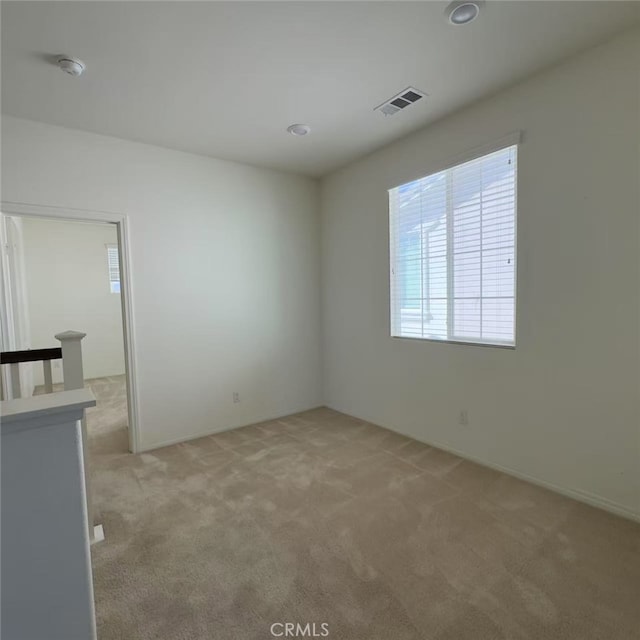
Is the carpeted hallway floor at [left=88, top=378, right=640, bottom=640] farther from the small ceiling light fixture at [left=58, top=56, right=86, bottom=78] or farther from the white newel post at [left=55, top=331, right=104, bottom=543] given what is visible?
the small ceiling light fixture at [left=58, top=56, right=86, bottom=78]

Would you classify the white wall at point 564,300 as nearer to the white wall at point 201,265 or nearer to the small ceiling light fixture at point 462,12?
the small ceiling light fixture at point 462,12

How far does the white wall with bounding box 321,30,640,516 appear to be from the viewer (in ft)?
6.76

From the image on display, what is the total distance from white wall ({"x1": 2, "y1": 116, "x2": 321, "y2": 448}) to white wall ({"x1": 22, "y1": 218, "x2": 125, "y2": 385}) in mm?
2964

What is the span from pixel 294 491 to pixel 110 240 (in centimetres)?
599

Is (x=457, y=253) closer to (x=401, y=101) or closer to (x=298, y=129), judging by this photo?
(x=401, y=101)

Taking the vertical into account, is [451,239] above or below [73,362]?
above

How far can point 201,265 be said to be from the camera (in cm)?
350

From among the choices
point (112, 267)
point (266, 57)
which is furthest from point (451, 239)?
point (112, 267)

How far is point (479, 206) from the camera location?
274 centimetres

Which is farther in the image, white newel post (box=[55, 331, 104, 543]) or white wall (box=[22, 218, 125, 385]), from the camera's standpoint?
white wall (box=[22, 218, 125, 385])

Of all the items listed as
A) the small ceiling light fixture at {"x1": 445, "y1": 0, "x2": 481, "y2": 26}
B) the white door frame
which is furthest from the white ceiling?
the white door frame

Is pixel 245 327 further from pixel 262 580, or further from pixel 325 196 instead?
pixel 262 580

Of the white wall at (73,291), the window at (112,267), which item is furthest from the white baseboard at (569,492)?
the window at (112,267)

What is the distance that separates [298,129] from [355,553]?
3.03 metres
